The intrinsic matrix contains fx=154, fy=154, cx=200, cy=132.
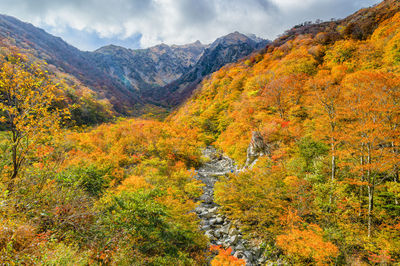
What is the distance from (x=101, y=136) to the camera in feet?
77.3

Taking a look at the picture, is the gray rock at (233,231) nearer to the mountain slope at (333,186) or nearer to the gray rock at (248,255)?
the mountain slope at (333,186)

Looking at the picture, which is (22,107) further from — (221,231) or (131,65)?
(131,65)

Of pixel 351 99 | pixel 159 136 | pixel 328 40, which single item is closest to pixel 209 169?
pixel 159 136

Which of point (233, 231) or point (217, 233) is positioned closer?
point (233, 231)

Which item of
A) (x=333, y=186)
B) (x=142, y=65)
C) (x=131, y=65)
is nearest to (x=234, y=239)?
(x=333, y=186)

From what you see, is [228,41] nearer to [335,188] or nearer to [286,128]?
[286,128]

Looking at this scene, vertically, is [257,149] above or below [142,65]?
below

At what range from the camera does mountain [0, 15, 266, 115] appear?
8206cm

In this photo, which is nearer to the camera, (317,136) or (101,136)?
(317,136)

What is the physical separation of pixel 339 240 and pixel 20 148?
1392 cm

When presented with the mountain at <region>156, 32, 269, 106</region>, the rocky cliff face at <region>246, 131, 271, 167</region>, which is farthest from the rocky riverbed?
the mountain at <region>156, 32, 269, 106</region>

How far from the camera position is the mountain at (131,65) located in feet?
269

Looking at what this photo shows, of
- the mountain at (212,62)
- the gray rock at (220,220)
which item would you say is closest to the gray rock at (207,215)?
the gray rock at (220,220)

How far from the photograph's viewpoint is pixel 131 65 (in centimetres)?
15950
